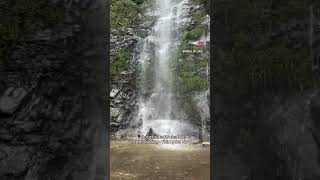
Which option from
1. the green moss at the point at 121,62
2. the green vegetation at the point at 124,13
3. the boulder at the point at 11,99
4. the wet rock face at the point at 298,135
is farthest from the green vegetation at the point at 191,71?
the boulder at the point at 11,99

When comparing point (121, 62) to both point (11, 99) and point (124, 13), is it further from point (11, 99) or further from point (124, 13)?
point (11, 99)

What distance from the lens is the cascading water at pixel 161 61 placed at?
15039 millimetres

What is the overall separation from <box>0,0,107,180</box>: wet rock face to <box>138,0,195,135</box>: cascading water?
1137 cm

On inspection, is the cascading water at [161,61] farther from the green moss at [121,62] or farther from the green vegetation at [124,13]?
the green vegetation at [124,13]

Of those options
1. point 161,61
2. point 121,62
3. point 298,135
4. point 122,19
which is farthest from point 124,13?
point 298,135

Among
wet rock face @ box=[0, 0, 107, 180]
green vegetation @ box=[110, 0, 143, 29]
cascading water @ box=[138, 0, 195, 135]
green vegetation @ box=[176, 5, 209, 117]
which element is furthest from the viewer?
green vegetation @ box=[110, 0, 143, 29]

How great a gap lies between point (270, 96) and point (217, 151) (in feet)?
2.34

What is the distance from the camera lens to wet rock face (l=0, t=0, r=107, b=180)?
10.5ft

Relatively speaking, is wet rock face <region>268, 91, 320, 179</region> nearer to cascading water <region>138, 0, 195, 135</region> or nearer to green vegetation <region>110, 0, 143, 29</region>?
cascading water <region>138, 0, 195, 135</region>

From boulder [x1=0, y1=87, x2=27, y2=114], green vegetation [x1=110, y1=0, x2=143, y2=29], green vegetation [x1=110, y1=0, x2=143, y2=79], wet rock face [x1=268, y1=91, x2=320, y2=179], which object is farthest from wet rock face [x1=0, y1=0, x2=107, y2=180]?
green vegetation [x1=110, y1=0, x2=143, y2=29]

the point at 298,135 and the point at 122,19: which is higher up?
the point at 122,19

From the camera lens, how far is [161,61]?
15.6 metres

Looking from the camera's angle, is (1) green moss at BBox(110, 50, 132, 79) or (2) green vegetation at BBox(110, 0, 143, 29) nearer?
(1) green moss at BBox(110, 50, 132, 79)

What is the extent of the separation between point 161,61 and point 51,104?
1242cm
